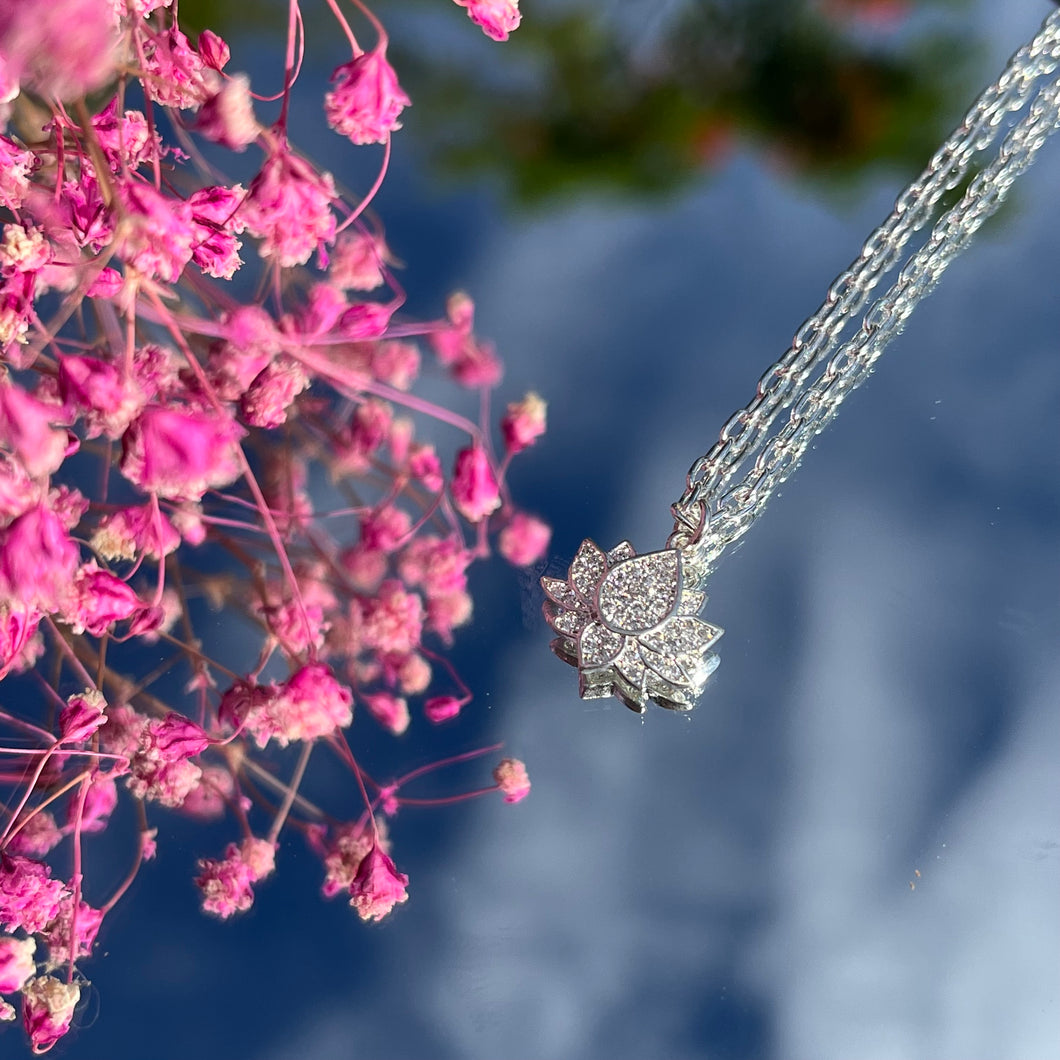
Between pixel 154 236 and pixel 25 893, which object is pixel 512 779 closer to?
pixel 25 893

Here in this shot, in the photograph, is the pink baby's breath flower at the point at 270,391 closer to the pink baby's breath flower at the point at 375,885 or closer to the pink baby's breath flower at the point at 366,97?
the pink baby's breath flower at the point at 366,97

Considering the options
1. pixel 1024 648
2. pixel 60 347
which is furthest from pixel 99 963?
pixel 1024 648

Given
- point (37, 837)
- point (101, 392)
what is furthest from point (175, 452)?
point (37, 837)

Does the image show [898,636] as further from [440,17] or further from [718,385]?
[440,17]

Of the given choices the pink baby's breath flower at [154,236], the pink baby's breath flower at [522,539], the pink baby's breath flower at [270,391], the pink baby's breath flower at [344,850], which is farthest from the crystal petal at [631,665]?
the pink baby's breath flower at [154,236]

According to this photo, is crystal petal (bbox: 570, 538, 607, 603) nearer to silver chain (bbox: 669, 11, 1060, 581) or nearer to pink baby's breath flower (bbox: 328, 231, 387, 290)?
silver chain (bbox: 669, 11, 1060, 581)
